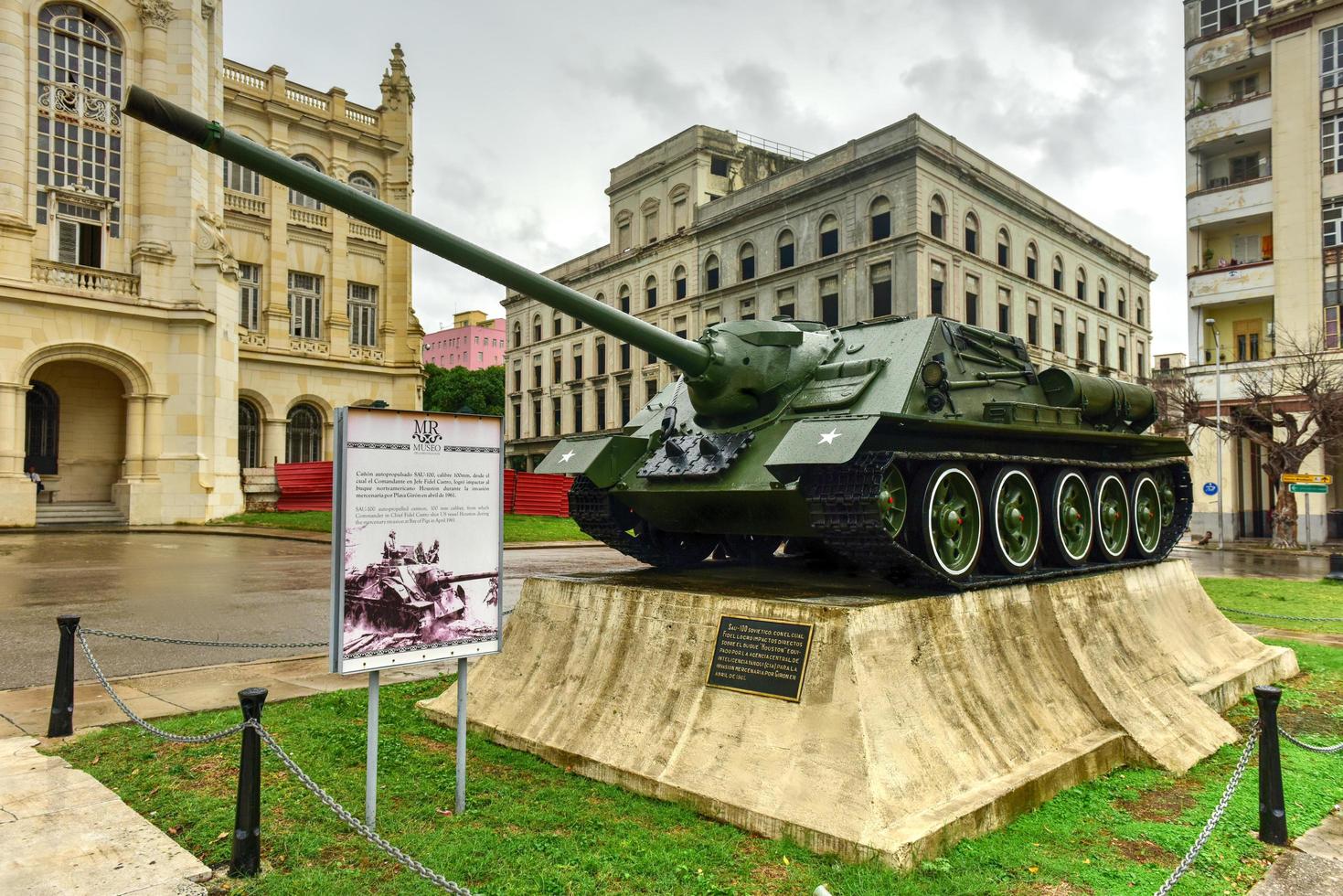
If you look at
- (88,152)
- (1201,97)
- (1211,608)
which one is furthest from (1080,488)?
(1201,97)

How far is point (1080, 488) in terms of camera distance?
8844 millimetres

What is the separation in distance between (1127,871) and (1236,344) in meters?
34.8

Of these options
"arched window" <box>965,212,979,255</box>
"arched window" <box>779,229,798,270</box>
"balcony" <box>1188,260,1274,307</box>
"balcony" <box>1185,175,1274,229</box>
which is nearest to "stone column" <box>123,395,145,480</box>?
"arched window" <box>779,229,798,270</box>

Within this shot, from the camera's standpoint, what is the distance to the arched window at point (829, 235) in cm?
4022

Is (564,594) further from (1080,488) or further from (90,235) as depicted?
(90,235)

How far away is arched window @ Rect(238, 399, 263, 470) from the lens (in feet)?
114

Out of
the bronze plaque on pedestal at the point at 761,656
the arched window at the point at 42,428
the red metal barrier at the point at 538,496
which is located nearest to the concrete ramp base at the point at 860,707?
the bronze plaque on pedestal at the point at 761,656

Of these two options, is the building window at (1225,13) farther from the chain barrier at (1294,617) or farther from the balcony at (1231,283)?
the chain barrier at (1294,617)

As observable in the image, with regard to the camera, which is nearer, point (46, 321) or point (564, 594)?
point (564, 594)

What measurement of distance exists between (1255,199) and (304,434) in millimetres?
34818

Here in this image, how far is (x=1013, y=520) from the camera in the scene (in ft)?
26.0

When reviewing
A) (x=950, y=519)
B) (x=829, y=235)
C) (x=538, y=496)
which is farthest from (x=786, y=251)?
(x=950, y=519)

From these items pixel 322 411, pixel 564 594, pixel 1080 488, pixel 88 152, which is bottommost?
pixel 564 594

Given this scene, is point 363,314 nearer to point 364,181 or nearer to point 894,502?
point 364,181
